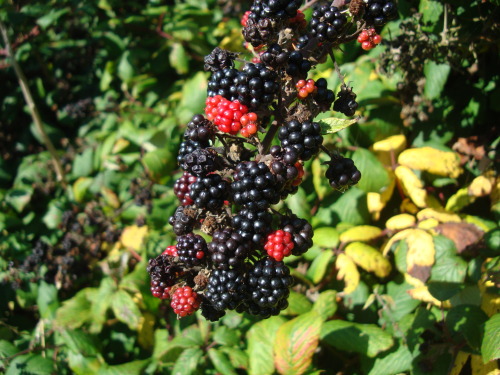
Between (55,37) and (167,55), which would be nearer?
(167,55)

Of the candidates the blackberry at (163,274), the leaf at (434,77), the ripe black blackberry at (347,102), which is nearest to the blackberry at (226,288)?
the blackberry at (163,274)

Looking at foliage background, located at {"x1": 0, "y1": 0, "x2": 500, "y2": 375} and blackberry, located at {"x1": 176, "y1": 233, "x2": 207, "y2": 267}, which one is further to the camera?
foliage background, located at {"x1": 0, "y1": 0, "x2": 500, "y2": 375}

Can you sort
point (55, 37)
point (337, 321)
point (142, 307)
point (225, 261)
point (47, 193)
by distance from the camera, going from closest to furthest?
point (225, 261)
point (337, 321)
point (142, 307)
point (47, 193)
point (55, 37)

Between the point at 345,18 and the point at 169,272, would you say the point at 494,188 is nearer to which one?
the point at 345,18

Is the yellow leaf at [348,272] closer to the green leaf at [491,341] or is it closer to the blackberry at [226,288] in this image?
the green leaf at [491,341]

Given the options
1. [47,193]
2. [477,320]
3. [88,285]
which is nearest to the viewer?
[477,320]

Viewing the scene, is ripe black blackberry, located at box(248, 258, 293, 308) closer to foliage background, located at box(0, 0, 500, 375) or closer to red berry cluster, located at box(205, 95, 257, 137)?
red berry cluster, located at box(205, 95, 257, 137)

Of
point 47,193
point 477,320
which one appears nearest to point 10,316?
point 47,193

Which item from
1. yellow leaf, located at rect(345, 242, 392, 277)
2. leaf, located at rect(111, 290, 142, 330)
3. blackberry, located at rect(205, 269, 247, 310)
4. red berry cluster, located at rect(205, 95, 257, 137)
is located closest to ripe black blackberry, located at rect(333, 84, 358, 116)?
red berry cluster, located at rect(205, 95, 257, 137)
